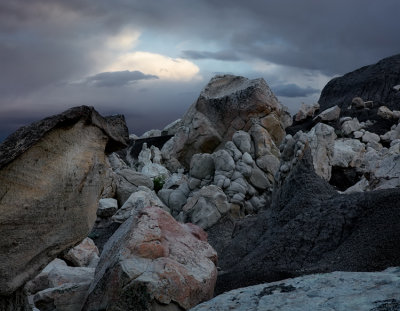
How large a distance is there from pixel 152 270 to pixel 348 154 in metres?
11.2

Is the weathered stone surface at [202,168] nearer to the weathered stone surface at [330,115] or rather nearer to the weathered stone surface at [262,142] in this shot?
the weathered stone surface at [262,142]

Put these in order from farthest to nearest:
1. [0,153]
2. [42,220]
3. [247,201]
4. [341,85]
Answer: [341,85]
[247,201]
[42,220]
[0,153]

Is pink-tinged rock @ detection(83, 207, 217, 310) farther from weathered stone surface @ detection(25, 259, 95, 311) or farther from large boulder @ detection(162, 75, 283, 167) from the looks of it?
large boulder @ detection(162, 75, 283, 167)

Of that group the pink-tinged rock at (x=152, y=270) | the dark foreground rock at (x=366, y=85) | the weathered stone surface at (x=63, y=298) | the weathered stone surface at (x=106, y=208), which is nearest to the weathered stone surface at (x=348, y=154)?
the weathered stone surface at (x=106, y=208)

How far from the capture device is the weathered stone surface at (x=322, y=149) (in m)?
12.8

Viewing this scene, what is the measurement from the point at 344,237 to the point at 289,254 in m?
0.78

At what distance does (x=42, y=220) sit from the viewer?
3.43 meters

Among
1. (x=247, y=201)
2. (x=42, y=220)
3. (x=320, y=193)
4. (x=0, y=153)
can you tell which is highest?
(x=0, y=153)

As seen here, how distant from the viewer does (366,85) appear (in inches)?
1587

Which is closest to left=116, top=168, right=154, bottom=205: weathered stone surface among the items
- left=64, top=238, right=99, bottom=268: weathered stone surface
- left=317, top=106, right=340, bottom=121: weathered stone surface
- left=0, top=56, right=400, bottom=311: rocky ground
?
left=0, top=56, right=400, bottom=311: rocky ground

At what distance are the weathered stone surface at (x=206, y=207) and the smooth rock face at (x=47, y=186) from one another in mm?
7034

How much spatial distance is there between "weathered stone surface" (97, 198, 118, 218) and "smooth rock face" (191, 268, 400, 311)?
28.5 feet

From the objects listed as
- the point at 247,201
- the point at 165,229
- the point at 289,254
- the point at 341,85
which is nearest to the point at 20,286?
the point at 165,229

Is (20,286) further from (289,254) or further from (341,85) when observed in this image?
(341,85)
